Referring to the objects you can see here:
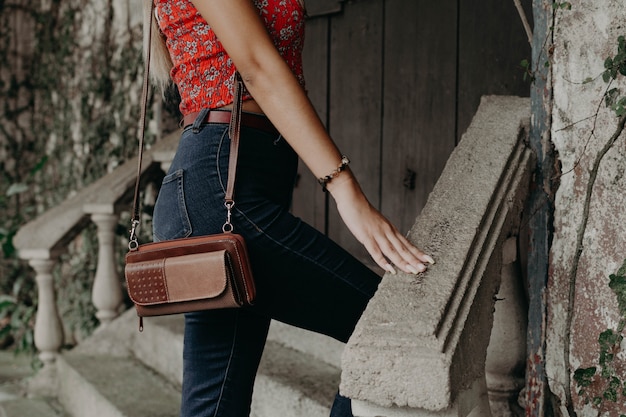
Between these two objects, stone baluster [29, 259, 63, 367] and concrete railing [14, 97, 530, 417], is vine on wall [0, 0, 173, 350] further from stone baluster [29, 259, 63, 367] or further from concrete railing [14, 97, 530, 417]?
concrete railing [14, 97, 530, 417]

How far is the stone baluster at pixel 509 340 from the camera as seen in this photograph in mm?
1914

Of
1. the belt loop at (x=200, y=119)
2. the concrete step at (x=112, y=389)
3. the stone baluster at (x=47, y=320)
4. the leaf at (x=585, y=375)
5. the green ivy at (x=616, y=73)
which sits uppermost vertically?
the green ivy at (x=616, y=73)

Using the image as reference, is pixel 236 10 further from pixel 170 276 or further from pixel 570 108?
pixel 570 108

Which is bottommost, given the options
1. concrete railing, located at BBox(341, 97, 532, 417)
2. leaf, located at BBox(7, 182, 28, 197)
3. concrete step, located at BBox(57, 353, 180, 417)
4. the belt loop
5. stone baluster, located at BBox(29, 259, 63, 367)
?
concrete step, located at BBox(57, 353, 180, 417)

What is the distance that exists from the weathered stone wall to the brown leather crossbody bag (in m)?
0.76

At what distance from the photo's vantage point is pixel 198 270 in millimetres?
1450

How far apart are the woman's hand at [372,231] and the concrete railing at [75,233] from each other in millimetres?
2594

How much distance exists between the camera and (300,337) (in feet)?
10.2

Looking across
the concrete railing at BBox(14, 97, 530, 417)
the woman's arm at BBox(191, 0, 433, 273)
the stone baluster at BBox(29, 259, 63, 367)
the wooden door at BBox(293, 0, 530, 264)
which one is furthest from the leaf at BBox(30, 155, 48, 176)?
the woman's arm at BBox(191, 0, 433, 273)

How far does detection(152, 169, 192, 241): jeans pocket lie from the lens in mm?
1479

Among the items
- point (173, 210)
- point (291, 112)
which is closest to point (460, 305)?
point (291, 112)

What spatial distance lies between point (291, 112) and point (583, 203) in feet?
2.38

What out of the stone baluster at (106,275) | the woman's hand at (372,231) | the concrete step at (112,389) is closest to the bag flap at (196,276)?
the woman's hand at (372,231)

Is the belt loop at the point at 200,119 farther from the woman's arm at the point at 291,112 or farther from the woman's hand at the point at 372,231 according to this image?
the woman's hand at the point at 372,231
